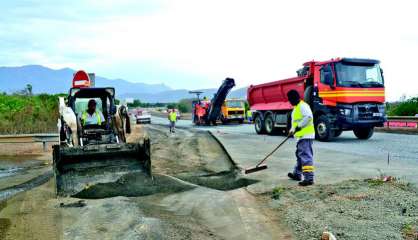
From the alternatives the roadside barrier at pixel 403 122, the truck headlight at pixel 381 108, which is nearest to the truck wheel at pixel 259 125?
the roadside barrier at pixel 403 122

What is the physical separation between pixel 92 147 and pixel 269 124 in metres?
14.6

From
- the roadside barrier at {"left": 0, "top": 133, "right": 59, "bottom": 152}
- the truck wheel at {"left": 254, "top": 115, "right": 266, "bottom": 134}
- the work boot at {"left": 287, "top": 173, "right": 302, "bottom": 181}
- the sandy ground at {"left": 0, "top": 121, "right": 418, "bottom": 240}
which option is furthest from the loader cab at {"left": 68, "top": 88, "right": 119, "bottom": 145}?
the truck wheel at {"left": 254, "top": 115, "right": 266, "bottom": 134}

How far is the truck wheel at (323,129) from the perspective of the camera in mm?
16891

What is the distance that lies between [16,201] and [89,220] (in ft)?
7.41

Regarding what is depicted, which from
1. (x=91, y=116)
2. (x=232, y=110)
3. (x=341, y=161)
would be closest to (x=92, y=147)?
(x=91, y=116)

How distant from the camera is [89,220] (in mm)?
5777

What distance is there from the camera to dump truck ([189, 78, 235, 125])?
102 ft

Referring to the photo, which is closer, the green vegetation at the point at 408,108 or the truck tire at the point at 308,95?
the truck tire at the point at 308,95

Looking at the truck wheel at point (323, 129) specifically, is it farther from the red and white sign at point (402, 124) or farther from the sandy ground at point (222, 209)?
the sandy ground at point (222, 209)

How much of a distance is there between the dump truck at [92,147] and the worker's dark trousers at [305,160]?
2.84 meters

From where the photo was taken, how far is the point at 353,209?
6.07m

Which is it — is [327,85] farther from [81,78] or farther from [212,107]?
[212,107]

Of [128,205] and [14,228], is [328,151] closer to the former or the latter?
[128,205]

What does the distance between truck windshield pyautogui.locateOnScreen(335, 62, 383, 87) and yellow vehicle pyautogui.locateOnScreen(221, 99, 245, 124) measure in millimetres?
17628
